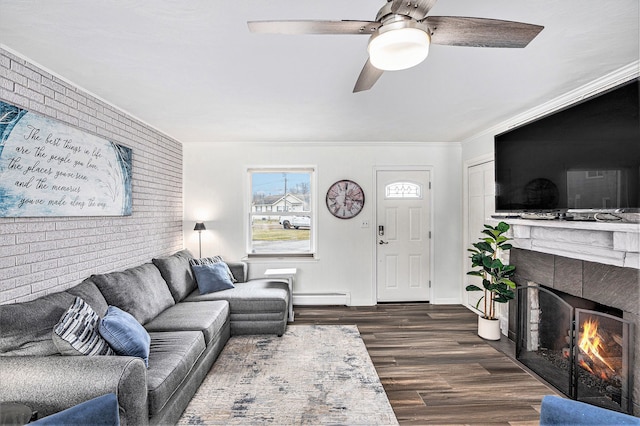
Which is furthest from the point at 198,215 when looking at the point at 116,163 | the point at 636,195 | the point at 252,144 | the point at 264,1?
the point at 636,195

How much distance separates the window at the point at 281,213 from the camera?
490 centimetres

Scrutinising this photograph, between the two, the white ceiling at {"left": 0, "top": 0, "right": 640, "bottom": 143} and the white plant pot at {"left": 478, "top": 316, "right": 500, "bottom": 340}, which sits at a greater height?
the white ceiling at {"left": 0, "top": 0, "right": 640, "bottom": 143}

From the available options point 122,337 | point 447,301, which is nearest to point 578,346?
point 447,301

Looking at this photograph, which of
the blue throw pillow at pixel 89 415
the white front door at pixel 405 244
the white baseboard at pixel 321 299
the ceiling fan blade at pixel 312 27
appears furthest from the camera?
the white front door at pixel 405 244

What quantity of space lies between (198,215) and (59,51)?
2.90 m

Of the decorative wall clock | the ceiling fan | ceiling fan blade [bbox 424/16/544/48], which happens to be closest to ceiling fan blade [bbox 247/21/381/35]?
the ceiling fan

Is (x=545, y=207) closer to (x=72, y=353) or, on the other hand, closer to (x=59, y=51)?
(x=72, y=353)

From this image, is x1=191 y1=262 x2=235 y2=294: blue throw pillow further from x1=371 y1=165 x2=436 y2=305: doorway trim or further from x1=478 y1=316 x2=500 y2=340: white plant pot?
x1=478 y1=316 x2=500 y2=340: white plant pot

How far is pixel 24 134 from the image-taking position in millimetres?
2086

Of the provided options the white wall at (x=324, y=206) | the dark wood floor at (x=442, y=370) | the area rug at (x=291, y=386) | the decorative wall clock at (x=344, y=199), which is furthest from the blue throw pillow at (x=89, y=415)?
the decorative wall clock at (x=344, y=199)

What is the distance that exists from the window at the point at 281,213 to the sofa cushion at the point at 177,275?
116cm

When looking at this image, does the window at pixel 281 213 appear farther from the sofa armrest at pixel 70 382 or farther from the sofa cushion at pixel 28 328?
the sofa armrest at pixel 70 382

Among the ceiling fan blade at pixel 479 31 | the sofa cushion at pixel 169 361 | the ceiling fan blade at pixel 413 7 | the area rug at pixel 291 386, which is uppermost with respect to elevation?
the ceiling fan blade at pixel 413 7

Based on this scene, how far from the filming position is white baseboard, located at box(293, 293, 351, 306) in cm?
473
